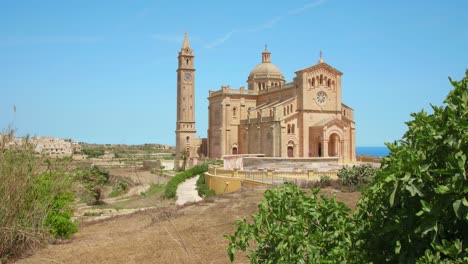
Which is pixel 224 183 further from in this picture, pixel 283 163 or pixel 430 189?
pixel 430 189

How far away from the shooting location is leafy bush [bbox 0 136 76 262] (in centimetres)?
1136

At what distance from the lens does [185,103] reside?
56.9 metres

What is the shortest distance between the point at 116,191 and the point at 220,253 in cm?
3320

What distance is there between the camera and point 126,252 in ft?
39.2

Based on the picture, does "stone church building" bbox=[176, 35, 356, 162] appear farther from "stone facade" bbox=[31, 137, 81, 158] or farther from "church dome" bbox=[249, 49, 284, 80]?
"stone facade" bbox=[31, 137, 81, 158]

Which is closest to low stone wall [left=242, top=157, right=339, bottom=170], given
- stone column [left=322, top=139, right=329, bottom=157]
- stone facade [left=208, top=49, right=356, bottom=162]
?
stone column [left=322, top=139, right=329, bottom=157]

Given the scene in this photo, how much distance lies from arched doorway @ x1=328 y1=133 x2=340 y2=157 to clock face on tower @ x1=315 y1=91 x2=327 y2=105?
343 cm

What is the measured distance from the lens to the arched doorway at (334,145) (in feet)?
139

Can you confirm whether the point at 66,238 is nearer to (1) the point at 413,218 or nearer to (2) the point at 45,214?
(2) the point at 45,214

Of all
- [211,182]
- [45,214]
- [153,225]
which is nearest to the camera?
[45,214]

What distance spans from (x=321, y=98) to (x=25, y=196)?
3473 centimetres

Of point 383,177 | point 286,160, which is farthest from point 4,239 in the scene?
point 286,160

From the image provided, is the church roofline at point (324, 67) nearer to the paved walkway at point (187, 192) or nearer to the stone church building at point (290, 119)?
the stone church building at point (290, 119)

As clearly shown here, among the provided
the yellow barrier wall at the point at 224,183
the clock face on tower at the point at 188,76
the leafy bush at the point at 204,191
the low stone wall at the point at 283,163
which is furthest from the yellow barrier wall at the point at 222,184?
the clock face on tower at the point at 188,76
